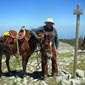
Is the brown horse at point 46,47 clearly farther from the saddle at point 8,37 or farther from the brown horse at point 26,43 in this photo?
the saddle at point 8,37

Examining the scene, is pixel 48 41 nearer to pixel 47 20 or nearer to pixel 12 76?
pixel 47 20

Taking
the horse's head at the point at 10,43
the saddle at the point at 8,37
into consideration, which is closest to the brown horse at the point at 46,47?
the horse's head at the point at 10,43

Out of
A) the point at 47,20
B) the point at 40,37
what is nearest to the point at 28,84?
the point at 40,37

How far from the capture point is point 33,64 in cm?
1728

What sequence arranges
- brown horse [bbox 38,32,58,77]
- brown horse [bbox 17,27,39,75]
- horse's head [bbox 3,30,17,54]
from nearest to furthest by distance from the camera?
brown horse [bbox 38,32,58,77]
brown horse [bbox 17,27,39,75]
horse's head [bbox 3,30,17,54]

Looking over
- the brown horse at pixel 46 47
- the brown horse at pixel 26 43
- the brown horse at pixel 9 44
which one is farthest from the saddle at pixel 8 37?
the brown horse at pixel 46 47

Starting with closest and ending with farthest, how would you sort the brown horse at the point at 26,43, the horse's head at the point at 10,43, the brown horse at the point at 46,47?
1. the brown horse at the point at 46,47
2. the brown horse at the point at 26,43
3. the horse's head at the point at 10,43

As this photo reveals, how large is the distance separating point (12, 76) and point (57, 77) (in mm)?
2384

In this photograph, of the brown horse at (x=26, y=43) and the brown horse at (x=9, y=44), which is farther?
the brown horse at (x=9, y=44)

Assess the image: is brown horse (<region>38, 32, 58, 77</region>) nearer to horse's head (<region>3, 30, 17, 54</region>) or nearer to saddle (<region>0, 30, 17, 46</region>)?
horse's head (<region>3, 30, 17, 54</region>)

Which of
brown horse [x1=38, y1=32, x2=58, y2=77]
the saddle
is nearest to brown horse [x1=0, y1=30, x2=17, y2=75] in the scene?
A: the saddle

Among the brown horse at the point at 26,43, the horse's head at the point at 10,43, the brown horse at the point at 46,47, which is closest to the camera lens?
the brown horse at the point at 46,47

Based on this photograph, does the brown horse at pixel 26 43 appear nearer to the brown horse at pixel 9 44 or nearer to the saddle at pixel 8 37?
the brown horse at pixel 9 44

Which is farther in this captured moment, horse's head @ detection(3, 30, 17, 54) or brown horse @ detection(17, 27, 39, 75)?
horse's head @ detection(3, 30, 17, 54)
